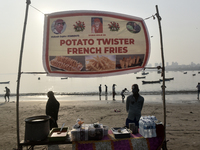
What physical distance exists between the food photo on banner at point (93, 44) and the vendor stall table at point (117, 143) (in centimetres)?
171

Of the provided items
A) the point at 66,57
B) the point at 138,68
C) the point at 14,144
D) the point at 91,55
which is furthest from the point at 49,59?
the point at 14,144

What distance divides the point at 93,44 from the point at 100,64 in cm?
58

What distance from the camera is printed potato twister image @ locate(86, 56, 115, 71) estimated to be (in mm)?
4391

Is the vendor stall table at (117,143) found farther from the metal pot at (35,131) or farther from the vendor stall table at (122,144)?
the metal pot at (35,131)

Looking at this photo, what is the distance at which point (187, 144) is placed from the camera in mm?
5648

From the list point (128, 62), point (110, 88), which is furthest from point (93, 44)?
point (110, 88)

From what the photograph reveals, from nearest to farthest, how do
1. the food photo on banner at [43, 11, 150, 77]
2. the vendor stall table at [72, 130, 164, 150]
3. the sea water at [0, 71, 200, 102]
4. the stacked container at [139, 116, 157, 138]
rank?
the vendor stall table at [72, 130, 164, 150]
the stacked container at [139, 116, 157, 138]
the food photo on banner at [43, 11, 150, 77]
the sea water at [0, 71, 200, 102]

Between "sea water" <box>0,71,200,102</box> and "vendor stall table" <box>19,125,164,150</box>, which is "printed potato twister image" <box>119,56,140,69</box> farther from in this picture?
"sea water" <box>0,71,200,102</box>

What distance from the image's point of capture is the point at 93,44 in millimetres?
4332

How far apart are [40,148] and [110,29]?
4761 mm

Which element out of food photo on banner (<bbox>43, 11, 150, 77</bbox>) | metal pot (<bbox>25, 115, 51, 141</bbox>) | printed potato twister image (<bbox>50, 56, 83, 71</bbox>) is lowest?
metal pot (<bbox>25, 115, 51, 141</bbox>)

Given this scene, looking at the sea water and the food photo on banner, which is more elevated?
the food photo on banner

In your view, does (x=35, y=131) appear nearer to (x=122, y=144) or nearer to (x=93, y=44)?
(x=122, y=144)

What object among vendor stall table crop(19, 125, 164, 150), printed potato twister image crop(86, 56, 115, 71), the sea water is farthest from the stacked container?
the sea water
